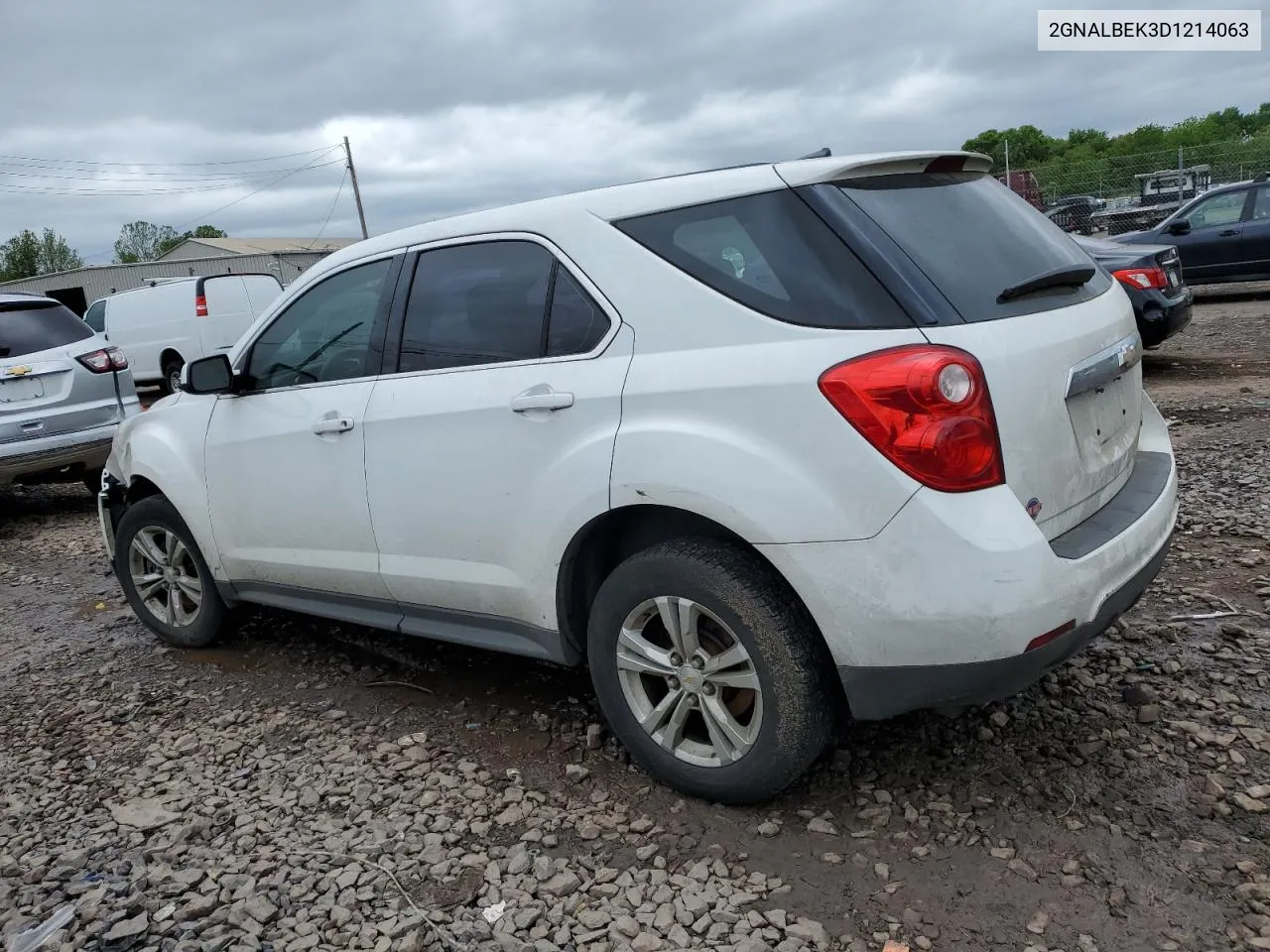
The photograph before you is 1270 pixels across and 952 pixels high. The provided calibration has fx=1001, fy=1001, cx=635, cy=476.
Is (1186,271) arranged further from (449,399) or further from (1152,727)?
(449,399)

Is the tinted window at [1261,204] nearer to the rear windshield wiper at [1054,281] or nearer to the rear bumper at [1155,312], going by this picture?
the rear bumper at [1155,312]

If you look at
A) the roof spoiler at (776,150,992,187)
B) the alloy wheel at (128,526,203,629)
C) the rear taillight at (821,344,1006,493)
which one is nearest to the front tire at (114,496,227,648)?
the alloy wheel at (128,526,203,629)

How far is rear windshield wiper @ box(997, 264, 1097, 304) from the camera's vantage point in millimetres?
2609

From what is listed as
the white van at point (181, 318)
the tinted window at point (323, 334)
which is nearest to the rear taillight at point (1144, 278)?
the tinted window at point (323, 334)

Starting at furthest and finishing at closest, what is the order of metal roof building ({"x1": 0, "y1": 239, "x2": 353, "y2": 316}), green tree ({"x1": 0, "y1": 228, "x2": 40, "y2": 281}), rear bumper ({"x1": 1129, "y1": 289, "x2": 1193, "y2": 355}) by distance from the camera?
1. green tree ({"x1": 0, "y1": 228, "x2": 40, "y2": 281})
2. metal roof building ({"x1": 0, "y1": 239, "x2": 353, "y2": 316})
3. rear bumper ({"x1": 1129, "y1": 289, "x2": 1193, "y2": 355})

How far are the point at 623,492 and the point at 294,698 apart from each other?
79.7 inches

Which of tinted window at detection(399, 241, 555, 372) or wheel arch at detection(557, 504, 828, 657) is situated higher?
tinted window at detection(399, 241, 555, 372)

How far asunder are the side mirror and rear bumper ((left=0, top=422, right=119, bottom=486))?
3477mm

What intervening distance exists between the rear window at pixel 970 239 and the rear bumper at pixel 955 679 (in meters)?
0.83

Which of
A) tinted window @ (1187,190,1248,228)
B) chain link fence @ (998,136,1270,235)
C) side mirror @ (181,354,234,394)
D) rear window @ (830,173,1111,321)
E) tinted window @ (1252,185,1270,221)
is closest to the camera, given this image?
rear window @ (830,173,1111,321)

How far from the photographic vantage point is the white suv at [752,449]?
2.38 m

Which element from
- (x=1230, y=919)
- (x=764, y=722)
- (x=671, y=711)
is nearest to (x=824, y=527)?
(x=764, y=722)

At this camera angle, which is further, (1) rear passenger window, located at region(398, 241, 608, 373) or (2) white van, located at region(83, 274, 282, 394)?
(2) white van, located at region(83, 274, 282, 394)

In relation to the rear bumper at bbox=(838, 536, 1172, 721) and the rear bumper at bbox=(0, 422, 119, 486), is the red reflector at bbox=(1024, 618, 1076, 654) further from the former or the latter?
the rear bumper at bbox=(0, 422, 119, 486)
